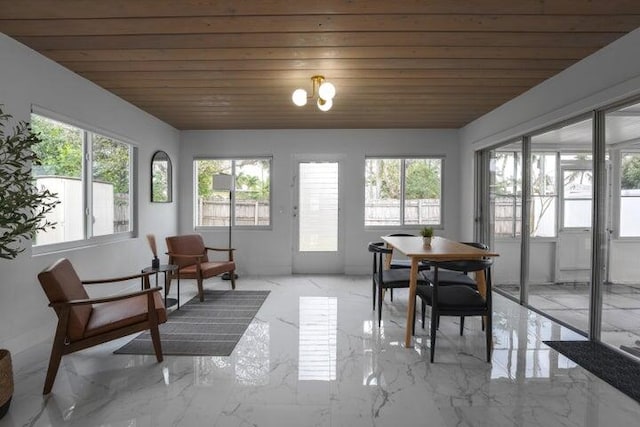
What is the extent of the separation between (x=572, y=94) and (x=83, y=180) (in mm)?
4923

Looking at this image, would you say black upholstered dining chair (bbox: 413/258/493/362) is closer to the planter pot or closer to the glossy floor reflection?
the glossy floor reflection

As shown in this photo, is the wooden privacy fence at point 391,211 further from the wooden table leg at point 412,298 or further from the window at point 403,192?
the wooden table leg at point 412,298

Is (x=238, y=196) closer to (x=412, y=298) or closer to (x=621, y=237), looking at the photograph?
(x=412, y=298)

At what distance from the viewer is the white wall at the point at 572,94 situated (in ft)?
8.70

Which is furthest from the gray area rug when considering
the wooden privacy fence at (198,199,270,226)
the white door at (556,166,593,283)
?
the white door at (556,166,593,283)

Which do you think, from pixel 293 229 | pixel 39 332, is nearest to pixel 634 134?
A: pixel 293 229

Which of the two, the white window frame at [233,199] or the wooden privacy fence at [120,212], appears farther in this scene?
the white window frame at [233,199]

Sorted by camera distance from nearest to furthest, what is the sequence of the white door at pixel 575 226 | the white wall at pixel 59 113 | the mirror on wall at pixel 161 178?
the white wall at pixel 59 113, the white door at pixel 575 226, the mirror on wall at pixel 161 178

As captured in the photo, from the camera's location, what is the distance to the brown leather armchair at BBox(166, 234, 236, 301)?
4.30 meters

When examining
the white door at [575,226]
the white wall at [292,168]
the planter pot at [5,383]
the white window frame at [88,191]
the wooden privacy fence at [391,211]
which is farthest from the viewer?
the wooden privacy fence at [391,211]

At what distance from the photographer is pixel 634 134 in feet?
9.51

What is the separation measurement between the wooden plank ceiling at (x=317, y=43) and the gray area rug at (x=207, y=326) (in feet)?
A: 8.19

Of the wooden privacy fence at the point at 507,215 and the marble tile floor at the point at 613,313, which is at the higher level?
the wooden privacy fence at the point at 507,215

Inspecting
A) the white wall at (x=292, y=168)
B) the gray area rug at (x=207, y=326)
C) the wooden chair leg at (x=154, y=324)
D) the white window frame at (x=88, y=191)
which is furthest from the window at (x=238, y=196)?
the wooden chair leg at (x=154, y=324)
